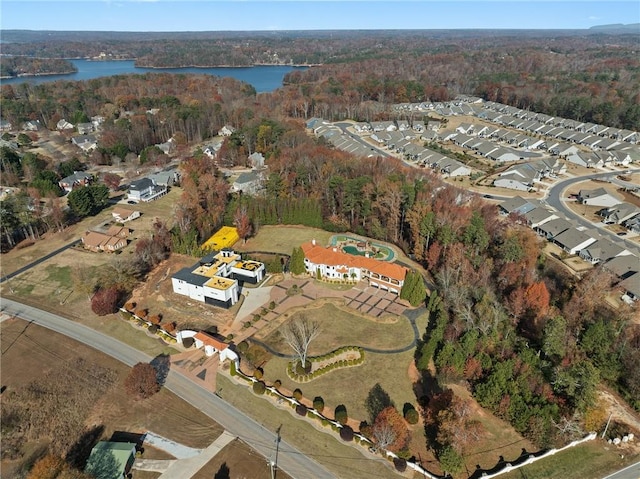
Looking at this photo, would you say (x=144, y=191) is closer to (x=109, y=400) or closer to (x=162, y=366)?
(x=162, y=366)

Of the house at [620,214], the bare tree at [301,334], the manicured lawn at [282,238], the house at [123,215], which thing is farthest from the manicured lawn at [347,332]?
the house at [620,214]

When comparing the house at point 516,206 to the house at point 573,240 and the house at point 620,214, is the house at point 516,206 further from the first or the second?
the house at point 620,214

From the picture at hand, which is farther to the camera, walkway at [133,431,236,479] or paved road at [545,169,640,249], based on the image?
paved road at [545,169,640,249]

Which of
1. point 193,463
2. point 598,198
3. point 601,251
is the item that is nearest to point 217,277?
point 193,463

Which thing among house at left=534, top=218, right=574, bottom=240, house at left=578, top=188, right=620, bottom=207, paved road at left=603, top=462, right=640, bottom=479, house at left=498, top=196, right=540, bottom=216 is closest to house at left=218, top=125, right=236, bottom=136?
house at left=498, top=196, right=540, bottom=216

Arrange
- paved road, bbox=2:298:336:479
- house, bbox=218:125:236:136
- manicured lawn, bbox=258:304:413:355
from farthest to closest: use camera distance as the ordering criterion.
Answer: house, bbox=218:125:236:136
manicured lawn, bbox=258:304:413:355
paved road, bbox=2:298:336:479

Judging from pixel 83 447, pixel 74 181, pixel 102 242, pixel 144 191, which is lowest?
pixel 83 447

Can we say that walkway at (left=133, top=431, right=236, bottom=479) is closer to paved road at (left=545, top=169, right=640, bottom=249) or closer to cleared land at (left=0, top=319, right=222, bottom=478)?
cleared land at (left=0, top=319, right=222, bottom=478)
